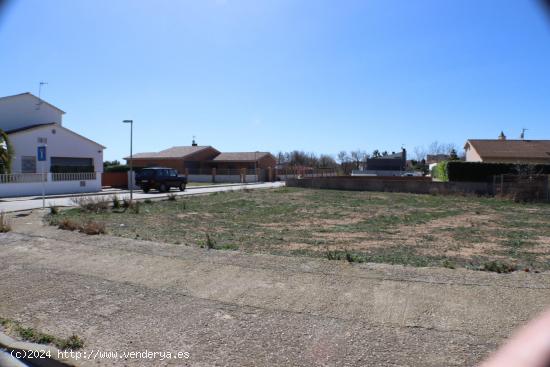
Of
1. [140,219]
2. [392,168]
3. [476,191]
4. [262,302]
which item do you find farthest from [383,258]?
[392,168]

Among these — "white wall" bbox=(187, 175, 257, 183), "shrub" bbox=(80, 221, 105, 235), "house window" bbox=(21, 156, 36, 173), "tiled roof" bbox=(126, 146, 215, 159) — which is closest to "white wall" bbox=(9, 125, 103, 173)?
"house window" bbox=(21, 156, 36, 173)

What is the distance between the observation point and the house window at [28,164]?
3176 cm

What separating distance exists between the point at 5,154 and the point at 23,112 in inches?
397

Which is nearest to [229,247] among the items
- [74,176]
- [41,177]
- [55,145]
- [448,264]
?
[448,264]

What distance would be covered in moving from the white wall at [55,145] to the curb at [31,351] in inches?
1081

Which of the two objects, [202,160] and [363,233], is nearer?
[363,233]

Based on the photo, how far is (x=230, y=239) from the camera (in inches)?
421

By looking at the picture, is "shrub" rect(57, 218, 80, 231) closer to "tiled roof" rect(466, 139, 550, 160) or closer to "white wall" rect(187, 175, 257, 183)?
"tiled roof" rect(466, 139, 550, 160)

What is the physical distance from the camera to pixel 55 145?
34438 mm

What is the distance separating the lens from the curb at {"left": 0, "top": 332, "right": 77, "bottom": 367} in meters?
4.14

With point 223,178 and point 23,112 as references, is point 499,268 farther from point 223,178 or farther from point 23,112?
point 223,178

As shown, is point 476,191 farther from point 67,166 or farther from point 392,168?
point 392,168

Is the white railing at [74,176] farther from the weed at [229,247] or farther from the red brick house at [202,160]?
the weed at [229,247]

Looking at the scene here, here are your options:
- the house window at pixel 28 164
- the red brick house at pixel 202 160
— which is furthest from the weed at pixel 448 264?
the red brick house at pixel 202 160
